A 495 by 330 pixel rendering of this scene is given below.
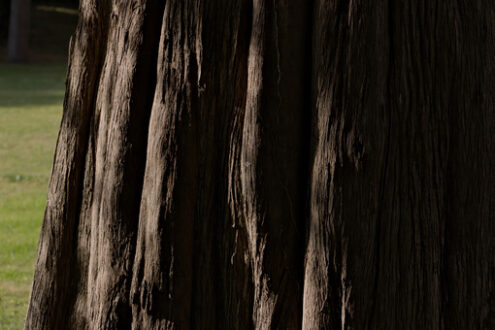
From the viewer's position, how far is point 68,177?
2996 millimetres

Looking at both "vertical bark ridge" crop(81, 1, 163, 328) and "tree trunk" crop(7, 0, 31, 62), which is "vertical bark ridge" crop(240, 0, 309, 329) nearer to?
"vertical bark ridge" crop(81, 1, 163, 328)

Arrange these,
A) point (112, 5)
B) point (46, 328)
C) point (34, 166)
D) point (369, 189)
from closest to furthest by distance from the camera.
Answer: point (369, 189) → point (112, 5) → point (46, 328) → point (34, 166)

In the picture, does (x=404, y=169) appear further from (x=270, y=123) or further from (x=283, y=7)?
(x=283, y=7)

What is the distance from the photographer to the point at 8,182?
10.6 m

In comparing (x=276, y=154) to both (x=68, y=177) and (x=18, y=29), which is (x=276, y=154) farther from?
(x=18, y=29)

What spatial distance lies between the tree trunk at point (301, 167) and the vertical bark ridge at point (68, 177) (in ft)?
0.79

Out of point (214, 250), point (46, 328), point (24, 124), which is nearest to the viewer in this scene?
point (214, 250)

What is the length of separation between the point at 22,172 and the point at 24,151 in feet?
5.42

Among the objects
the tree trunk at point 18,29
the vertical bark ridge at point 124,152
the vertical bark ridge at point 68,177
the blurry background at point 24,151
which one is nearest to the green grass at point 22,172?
the blurry background at point 24,151

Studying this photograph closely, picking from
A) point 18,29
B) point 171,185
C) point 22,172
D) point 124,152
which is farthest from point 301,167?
point 18,29

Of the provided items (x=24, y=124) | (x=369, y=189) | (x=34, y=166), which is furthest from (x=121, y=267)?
(x=24, y=124)

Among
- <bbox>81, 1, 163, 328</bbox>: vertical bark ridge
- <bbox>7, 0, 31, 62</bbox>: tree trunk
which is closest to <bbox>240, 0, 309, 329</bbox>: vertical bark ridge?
<bbox>81, 1, 163, 328</bbox>: vertical bark ridge

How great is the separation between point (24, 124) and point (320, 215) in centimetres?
1342

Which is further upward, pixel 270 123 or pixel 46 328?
pixel 270 123
